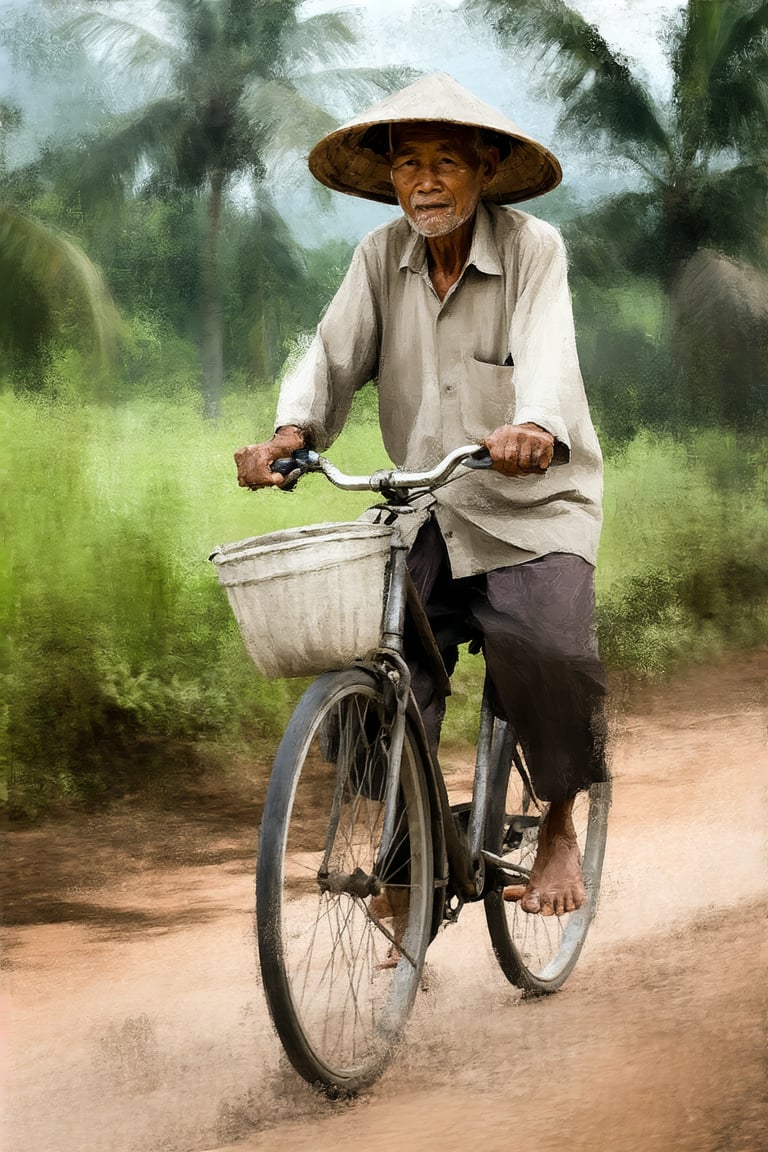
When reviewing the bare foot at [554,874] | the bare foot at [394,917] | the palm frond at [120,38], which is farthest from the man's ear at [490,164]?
the bare foot at [394,917]

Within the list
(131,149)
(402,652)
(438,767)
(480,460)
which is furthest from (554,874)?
(131,149)

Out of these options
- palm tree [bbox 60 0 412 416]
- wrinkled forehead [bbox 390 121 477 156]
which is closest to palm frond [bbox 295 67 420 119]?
palm tree [bbox 60 0 412 416]

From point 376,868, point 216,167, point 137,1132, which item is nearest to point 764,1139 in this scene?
point 376,868

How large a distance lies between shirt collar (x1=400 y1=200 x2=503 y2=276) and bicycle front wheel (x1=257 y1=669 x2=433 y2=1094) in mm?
841

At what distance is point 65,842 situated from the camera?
8.95ft

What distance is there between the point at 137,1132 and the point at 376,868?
2.15 ft

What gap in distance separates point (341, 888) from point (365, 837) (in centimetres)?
12

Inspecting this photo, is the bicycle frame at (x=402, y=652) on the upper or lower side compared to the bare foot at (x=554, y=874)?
upper

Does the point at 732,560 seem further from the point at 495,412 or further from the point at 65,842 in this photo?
the point at 65,842

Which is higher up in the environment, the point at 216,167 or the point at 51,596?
the point at 216,167

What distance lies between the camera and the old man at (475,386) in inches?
102

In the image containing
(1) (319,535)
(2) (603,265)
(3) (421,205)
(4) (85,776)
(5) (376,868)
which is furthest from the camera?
(2) (603,265)

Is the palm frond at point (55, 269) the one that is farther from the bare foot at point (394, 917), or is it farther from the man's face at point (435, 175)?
the bare foot at point (394, 917)

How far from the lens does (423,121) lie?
253cm
